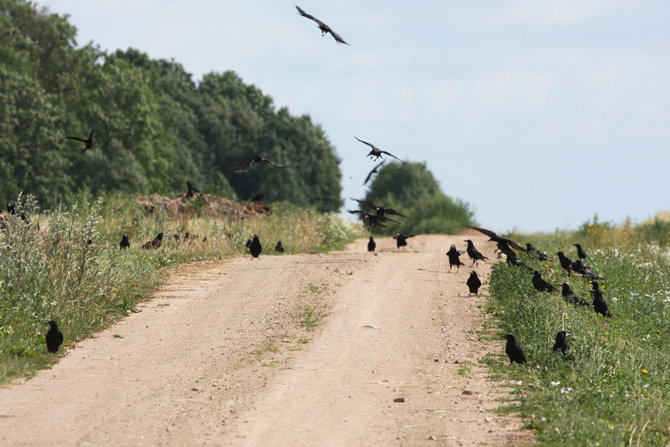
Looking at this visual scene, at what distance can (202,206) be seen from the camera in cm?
2677

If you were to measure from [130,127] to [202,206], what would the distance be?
27.8 meters

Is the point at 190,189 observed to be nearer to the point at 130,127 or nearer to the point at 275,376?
the point at 275,376

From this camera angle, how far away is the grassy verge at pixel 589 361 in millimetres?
7246

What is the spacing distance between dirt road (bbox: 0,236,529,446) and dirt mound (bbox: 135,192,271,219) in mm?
10872

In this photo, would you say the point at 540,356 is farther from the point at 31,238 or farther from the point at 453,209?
the point at 453,209

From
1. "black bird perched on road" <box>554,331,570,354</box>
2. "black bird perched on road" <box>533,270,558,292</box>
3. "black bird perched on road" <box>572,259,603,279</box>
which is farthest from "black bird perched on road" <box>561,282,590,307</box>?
"black bird perched on road" <box>554,331,570,354</box>

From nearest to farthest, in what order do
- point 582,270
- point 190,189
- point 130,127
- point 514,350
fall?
point 514,350 → point 582,270 → point 190,189 → point 130,127

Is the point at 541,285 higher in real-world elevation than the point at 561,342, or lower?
higher

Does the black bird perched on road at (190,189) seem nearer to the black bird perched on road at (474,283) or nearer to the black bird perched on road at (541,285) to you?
the black bird perched on road at (474,283)

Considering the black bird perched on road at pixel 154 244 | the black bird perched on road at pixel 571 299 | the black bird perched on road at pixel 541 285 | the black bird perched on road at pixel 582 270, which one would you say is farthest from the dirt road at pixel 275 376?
the black bird perched on road at pixel 154 244

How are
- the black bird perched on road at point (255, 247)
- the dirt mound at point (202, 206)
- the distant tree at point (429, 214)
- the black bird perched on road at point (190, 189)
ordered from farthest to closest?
the distant tree at point (429, 214) → the dirt mound at point (202, 206) → the black bird perched on road at point (190, 189) → the black bird perched on road at point (255, 247)

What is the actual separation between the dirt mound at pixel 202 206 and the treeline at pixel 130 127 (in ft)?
19.4

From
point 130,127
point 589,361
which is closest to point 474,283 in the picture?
point 589,361

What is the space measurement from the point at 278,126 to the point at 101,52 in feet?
55.2
